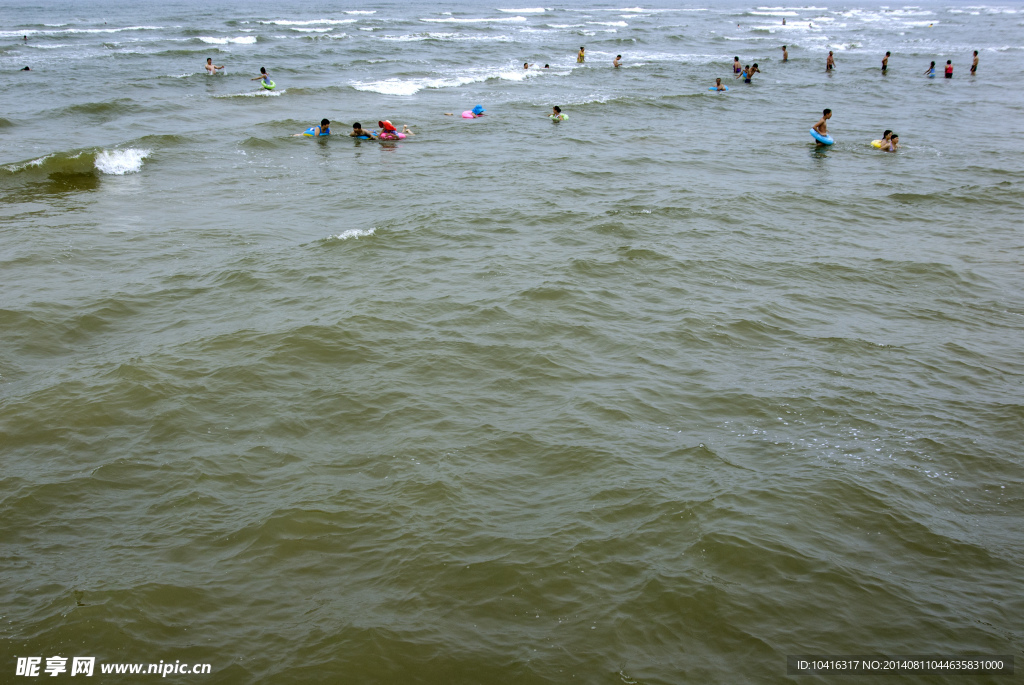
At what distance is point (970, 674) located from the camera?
18.2ft

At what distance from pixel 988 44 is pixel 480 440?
54.6m

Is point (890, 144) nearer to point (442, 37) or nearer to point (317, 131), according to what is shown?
point (317, 131)

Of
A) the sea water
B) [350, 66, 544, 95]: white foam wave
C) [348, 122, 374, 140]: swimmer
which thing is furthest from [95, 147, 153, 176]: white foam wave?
[350, 66, 544, 95]: white foam wave

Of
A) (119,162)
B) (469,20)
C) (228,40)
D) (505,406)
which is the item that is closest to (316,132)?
(119,162)

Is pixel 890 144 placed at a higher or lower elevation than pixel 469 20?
lower

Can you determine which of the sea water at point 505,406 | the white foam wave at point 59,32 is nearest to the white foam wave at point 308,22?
the white foam wave at point 59,32

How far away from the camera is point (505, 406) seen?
29.5ft

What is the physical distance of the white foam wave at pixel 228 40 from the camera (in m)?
45.2

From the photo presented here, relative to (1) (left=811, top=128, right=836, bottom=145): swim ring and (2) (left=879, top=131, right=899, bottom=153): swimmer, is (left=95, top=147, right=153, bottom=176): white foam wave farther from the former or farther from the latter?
(2) (left=879, top=131, right=899, bottom=153): swimmer

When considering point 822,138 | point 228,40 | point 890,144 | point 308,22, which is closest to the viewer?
point 890,144

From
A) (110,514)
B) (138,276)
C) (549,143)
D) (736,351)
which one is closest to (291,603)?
(110,514)

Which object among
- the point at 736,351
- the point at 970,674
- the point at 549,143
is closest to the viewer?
the point at 970,674

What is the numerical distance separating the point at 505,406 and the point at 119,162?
15.5 metres

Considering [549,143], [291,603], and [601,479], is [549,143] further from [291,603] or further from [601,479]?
[291,603]
